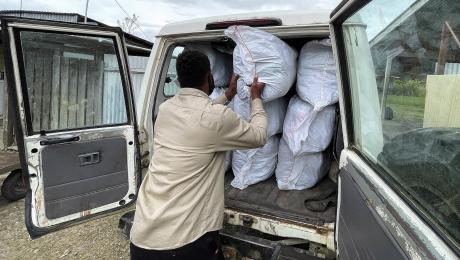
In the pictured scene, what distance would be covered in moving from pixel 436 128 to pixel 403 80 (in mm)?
266

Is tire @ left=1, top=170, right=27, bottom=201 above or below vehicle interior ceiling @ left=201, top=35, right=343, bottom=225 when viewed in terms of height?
below

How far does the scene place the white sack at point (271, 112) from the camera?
8.98ft

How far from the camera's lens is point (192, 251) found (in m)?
1.98

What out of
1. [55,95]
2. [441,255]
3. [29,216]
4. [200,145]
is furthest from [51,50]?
[441,255]

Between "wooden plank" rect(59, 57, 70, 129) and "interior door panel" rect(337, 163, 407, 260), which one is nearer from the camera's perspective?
"interior door panel" rect(337, 163, 407, 260)

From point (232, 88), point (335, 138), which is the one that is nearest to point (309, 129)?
point (335, 138)

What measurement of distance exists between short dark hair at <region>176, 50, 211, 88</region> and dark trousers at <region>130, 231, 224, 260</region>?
805mm

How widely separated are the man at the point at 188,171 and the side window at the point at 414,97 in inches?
26.4

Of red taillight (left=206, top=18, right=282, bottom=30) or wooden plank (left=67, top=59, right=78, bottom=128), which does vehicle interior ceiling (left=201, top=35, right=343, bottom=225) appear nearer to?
red taillight (left=206, top=18, right=282, bottom=30)

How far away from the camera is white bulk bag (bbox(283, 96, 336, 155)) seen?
257cm

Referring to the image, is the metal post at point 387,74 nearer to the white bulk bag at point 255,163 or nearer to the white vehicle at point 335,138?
the white vehicle at point 335,138

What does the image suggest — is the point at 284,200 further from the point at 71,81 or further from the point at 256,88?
the point at 71,81

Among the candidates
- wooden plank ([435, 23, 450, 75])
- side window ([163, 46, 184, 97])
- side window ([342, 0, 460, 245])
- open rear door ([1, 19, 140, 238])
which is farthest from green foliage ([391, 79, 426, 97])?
side window ([163, 46, 184, 97])

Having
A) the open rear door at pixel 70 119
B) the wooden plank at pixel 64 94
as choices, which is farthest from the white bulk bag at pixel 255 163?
the wooden plank at pixel 64 94
